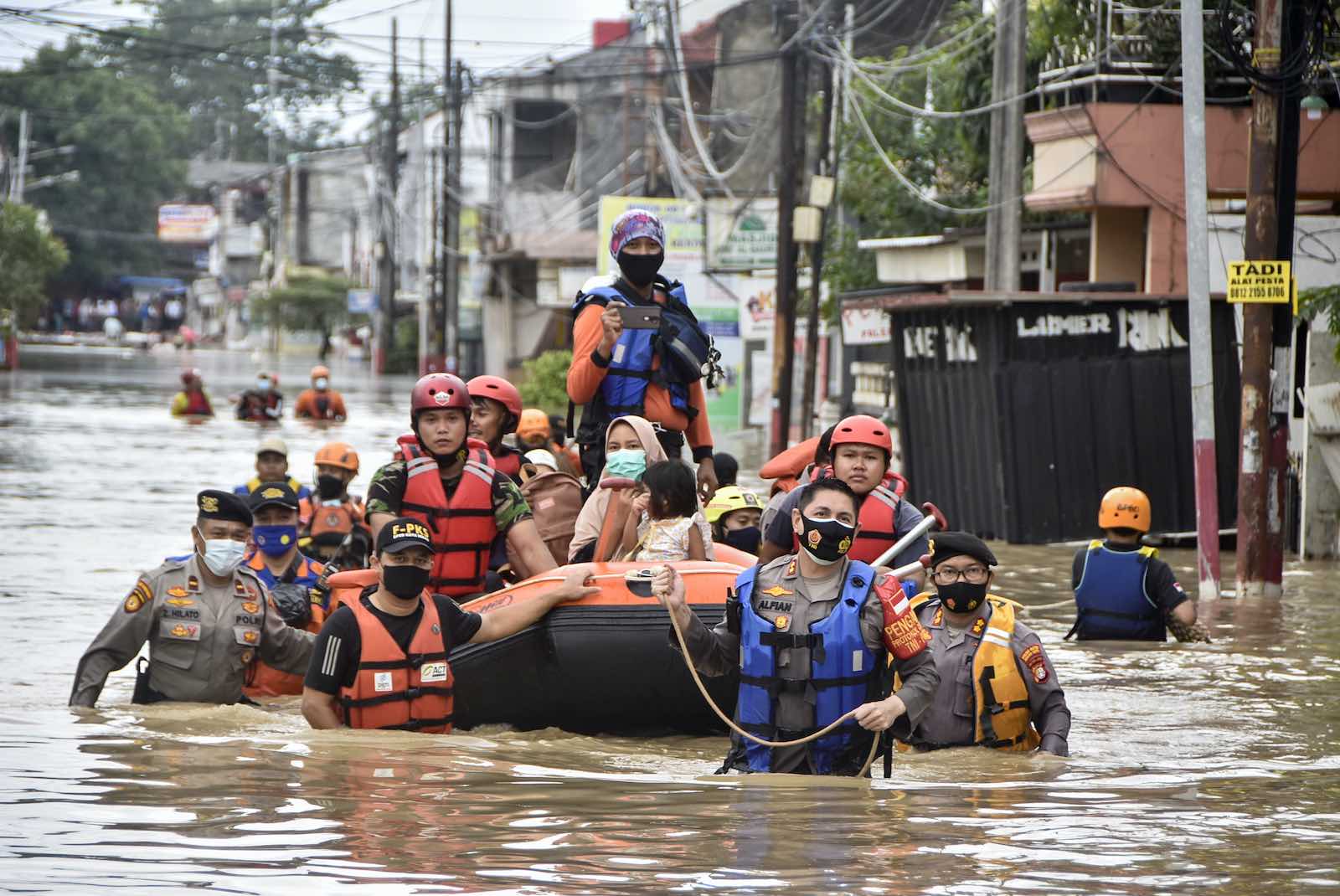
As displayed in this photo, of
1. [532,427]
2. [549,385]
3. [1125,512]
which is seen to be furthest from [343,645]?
[549,385]

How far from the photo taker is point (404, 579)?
781 centimetres

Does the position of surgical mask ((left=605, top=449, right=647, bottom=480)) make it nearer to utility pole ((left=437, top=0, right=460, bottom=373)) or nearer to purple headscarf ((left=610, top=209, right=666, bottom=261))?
Result: purple headscarf ((left=610, top=209, right=666, bottom=261))

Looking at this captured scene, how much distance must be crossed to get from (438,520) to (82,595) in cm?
748

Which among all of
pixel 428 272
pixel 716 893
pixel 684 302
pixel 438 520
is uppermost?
pixel 428 272

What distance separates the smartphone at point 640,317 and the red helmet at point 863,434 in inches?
64.1

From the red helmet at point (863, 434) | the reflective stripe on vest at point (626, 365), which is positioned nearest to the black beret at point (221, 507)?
the reflective stripe on vest at point (626, 365)

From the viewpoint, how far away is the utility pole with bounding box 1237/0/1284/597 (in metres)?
14.5

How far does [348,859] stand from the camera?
20.5 feet

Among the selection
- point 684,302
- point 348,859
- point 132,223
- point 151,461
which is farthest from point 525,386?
point 132,223

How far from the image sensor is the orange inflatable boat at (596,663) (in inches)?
351

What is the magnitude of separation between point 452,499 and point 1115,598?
4189 millimetres

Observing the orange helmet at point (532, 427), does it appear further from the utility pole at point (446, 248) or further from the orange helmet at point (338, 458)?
the utility pole at point (446, 248)

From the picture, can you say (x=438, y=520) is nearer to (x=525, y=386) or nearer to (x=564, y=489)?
(x=564, y=489)

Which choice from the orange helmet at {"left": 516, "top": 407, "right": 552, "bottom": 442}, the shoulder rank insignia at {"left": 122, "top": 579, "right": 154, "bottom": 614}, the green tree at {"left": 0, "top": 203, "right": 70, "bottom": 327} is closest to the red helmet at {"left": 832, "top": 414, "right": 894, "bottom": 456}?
the shoulder rank insignia at {"left": 122, "top": 579, "right": 154, "bottom": 614}
